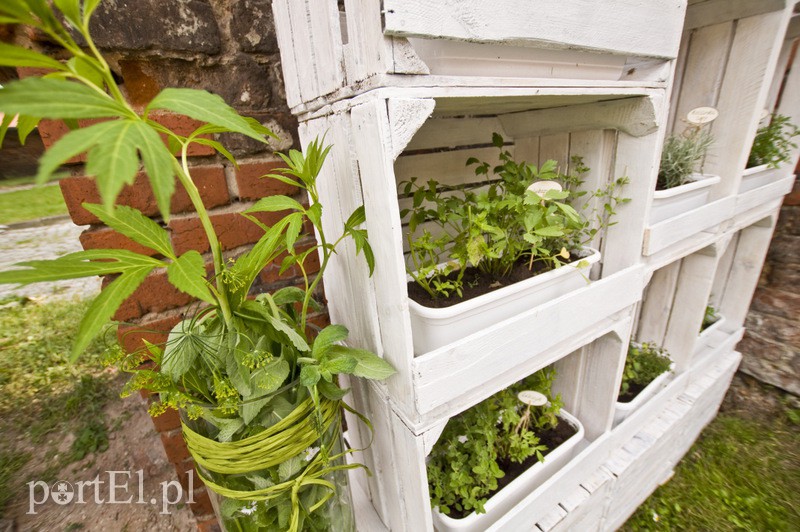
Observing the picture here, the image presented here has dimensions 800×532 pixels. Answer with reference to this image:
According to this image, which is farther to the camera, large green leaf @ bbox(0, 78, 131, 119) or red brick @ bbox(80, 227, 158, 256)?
red brick @ bbox(80, 227, 158, 256)

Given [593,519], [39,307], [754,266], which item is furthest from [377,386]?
[39,307]

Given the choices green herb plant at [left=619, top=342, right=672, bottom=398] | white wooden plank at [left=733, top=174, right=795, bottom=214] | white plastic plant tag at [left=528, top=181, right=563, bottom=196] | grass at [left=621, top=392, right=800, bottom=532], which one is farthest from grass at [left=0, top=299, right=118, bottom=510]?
white wooden plank at [left=733, top=174, right=795, bottom=214]

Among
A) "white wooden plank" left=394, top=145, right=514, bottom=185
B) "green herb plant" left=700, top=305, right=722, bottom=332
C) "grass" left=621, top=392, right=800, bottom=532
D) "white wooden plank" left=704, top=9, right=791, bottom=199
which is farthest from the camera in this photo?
"green herb plant" left=700, top=305, right=722, bottom=332

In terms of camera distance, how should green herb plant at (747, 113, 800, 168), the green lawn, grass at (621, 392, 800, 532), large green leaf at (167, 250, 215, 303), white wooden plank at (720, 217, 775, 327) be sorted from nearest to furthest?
large green leaf at (167, 250, 215, 303) < grass at (621, 392, 800, 532) < green herb plant at (747, 113, 800, 168) < white wooden plank at (720, 217, 775, 327) < the green lawn

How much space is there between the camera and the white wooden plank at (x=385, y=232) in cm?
46

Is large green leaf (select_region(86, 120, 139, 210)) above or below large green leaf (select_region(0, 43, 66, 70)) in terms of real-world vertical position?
below

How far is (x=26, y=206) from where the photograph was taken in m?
3.12

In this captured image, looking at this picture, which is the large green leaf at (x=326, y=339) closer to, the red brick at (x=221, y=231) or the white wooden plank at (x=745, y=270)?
the red brick at (x=221, y=231)

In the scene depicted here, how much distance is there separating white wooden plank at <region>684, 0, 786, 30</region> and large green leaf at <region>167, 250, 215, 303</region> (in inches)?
61.3

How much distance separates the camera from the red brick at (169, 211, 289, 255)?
74 centimetres

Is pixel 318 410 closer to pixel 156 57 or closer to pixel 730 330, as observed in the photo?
pixel 156 57

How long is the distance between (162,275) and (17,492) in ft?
3.62

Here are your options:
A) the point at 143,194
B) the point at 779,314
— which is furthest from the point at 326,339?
the point at 779,314

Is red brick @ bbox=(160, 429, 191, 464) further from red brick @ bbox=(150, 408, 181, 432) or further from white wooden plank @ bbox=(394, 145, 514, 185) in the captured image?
white wooden plank @ bbox=(394, 145, 514, 185)
